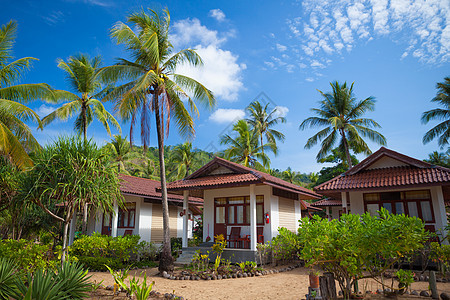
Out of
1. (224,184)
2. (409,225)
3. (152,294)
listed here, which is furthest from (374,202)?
(152,294)

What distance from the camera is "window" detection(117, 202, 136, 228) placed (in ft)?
57.1

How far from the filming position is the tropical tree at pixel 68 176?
800 centimetres

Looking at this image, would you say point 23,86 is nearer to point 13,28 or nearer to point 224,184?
point 13,28

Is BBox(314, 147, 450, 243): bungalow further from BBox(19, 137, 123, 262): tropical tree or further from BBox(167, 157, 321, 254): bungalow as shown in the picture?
BBox(19, 137, 123, 262): tropical tree

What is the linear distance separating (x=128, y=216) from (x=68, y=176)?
10138 mm

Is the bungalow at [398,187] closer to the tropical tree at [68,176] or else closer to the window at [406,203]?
the window at [406,203]

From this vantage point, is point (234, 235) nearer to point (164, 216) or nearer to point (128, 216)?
point (164, 216)

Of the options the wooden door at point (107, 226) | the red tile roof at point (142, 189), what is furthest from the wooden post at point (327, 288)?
the wooden door at point (107, 226)

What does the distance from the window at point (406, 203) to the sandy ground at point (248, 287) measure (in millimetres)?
4044

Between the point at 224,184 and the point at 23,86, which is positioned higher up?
the point at 23,86

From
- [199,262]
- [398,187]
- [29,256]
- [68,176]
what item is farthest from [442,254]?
[29,256]

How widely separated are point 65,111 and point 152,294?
1294 centimetres

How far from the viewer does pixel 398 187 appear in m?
11.6

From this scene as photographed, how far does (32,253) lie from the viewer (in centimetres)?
845
